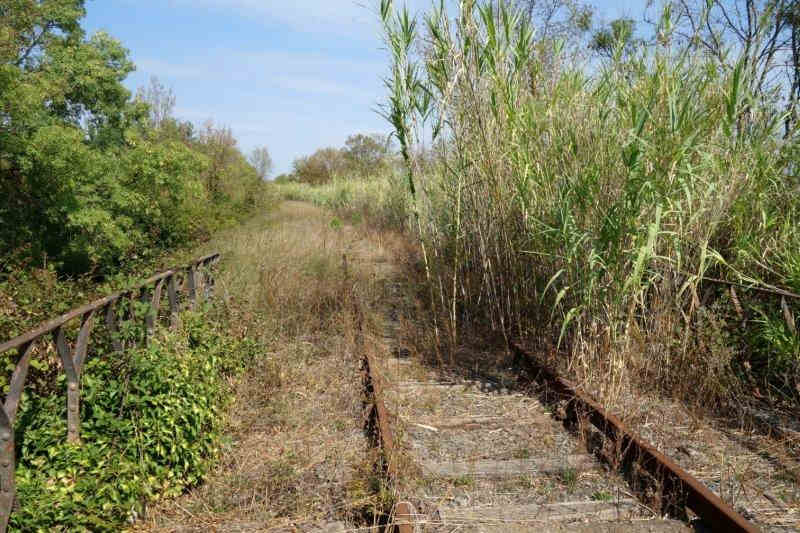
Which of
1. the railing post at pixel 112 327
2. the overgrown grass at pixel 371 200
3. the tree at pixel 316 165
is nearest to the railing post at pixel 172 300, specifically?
the railing post at pixel 112 327

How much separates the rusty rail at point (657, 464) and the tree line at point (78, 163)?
24.5 feet

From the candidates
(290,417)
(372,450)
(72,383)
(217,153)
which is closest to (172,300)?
(290,417)

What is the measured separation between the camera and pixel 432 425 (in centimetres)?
452

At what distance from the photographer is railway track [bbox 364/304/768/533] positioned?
3.12m

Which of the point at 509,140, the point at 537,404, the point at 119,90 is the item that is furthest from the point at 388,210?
the point at 537,404

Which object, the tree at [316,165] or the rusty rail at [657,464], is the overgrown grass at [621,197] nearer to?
the rusty rail at [657,464]

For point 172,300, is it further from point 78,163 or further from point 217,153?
point 217,153

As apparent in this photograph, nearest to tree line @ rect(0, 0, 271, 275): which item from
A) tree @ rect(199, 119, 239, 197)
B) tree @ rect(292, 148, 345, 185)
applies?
tree @ rect(199, 119, 239, 197)

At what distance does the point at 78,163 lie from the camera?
10.1m

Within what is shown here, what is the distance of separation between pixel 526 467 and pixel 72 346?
3733 millimetres

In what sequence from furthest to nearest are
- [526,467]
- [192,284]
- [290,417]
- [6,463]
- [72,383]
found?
[192,284] → [290,417] → [526,467] → [72,383] → [6,463]

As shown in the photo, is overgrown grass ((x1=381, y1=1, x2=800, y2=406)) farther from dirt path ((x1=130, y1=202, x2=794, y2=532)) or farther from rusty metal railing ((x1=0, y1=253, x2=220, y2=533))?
rusty metal railing ((x1=0, y1=253, x2=220, y2=533))

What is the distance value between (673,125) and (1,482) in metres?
4.67

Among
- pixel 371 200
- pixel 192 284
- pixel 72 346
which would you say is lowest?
pixel 72 346
